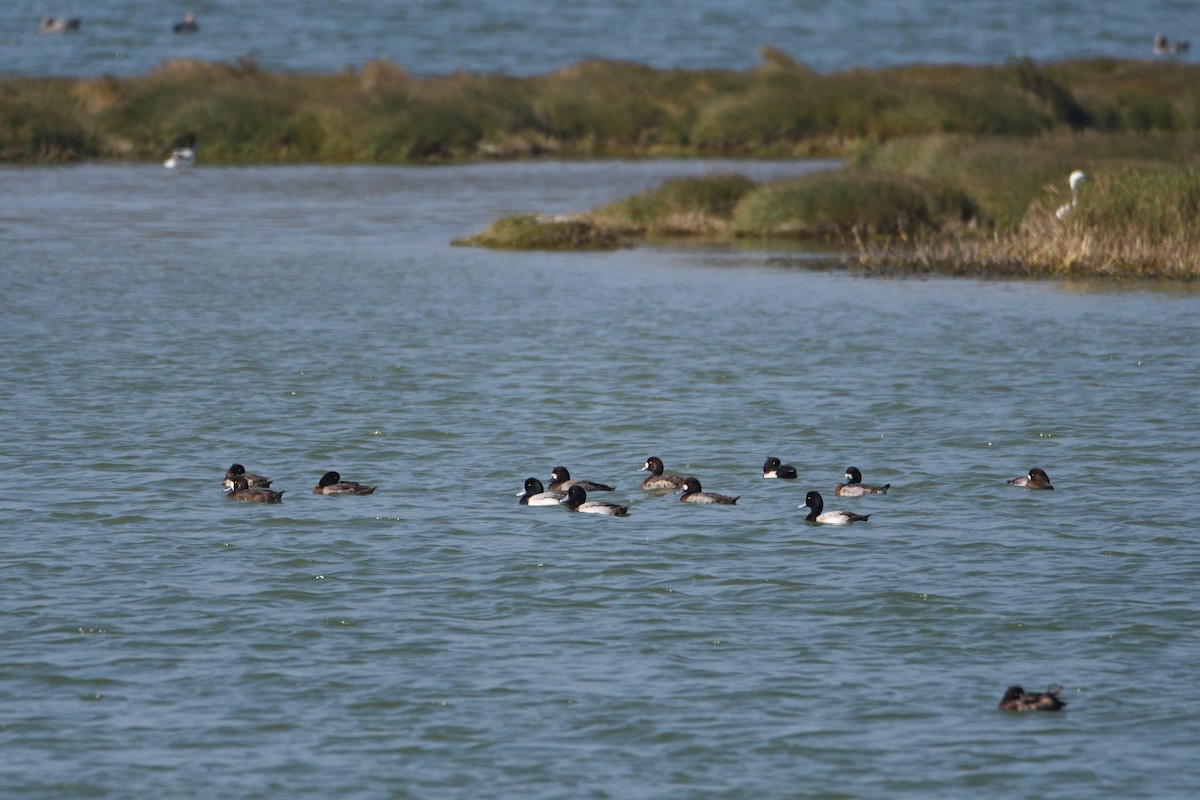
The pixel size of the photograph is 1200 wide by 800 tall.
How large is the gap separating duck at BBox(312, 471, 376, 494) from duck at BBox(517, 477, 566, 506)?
5.64ft

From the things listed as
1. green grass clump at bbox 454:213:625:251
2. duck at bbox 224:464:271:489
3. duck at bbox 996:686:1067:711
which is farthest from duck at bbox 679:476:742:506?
green grass clump at bbox 454:213:625:251

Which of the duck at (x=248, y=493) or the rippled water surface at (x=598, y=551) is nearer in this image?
the rippled water surface at (x=598, y=551)

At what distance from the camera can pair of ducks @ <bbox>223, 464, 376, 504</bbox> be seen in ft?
61.0

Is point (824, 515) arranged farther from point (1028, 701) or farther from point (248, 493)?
point (248, 493)

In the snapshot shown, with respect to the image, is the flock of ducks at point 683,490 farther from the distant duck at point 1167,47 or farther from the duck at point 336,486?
the distant duck at point 1167,47

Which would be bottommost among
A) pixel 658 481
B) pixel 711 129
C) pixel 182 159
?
pixel 658 481

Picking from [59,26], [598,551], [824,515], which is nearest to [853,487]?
[824,515]

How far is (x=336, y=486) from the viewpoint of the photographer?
19.0 m

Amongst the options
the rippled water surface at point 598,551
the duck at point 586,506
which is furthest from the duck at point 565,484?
the rippled water surface at point 598,551

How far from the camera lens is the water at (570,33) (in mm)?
101688

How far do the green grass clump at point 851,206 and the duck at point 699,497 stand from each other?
22.5 m

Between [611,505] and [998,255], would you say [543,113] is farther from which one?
[611,505]

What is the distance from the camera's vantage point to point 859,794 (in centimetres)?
1134

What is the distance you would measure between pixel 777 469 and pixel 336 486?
191 inches
